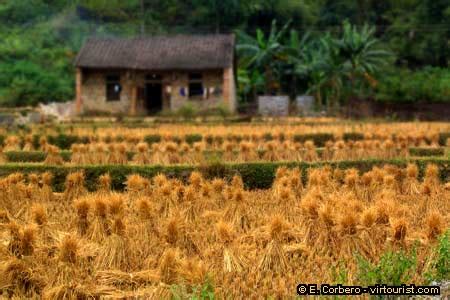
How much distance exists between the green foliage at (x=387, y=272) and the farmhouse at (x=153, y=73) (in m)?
25.8

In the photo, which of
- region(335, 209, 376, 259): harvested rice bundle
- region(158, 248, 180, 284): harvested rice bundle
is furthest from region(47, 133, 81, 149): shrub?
region(158, 248, 180, 284): harvested rice bundle

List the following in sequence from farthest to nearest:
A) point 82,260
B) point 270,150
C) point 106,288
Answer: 1. point 270,150
2. point 82,260
3. point 106,288

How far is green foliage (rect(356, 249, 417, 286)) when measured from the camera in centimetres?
588

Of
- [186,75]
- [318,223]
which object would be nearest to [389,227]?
[318,223]

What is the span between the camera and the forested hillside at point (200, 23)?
→ 39875mm

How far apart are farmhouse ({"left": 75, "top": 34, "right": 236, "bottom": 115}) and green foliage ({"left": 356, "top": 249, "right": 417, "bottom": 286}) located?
2584cm

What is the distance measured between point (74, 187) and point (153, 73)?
22.9 metres

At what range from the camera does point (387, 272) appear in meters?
5.93

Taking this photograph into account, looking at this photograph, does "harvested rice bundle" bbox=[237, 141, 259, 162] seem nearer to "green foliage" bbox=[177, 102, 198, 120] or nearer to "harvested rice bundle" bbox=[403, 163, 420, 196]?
Result: "harvested rice bundle" bbox=[403, 163, 420, 196]

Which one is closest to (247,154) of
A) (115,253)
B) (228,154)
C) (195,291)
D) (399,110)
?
(228,154)

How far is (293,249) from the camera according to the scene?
7148mm

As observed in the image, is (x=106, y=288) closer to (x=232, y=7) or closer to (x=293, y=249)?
(x=293, y=249)

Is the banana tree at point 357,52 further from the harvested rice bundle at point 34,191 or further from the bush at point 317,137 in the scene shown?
the harvested rice bundle at point 34,191

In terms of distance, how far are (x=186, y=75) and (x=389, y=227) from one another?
26259 millimetres
